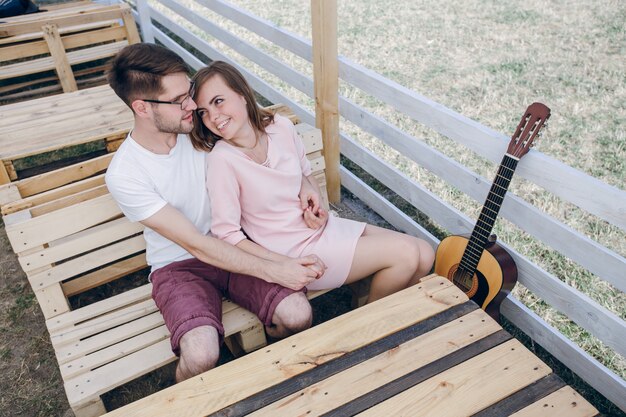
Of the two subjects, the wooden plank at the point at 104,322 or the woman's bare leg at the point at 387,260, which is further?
the woman's bare leg at the point at 387,260

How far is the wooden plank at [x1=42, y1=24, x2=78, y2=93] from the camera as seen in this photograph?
555cm

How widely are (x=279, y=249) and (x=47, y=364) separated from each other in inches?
64.1

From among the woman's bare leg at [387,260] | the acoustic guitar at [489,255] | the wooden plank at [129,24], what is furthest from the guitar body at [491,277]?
the wooden plank at [129,24]

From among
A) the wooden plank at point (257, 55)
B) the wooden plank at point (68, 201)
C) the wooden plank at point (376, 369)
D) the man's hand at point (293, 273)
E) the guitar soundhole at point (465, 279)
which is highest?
the wooden plank at point (68, 201)

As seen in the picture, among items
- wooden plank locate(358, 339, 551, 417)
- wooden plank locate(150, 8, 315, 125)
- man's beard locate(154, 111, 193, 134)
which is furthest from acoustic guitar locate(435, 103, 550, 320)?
wooden plank locate(150, 8, 315, 125)

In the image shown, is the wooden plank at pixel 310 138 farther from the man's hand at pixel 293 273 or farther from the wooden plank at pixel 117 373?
the wooden plank at pixel 117 373

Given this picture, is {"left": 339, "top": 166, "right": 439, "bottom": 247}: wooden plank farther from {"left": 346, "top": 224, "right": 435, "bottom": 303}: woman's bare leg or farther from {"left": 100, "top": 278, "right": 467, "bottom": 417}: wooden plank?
{"left": 100, "top": 278, "right": 467, "bottom": 417}: wooden plank

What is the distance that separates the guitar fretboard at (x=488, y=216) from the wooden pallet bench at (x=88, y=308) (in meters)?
1.19

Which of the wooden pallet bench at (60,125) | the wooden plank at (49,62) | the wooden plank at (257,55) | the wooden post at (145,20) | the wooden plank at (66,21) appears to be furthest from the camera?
the wooden post at (145,20)

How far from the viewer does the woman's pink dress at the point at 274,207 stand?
260 cm

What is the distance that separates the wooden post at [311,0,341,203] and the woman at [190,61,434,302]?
28.8 inches

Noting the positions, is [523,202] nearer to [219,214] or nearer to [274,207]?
[274,207]

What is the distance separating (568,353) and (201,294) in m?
1.95

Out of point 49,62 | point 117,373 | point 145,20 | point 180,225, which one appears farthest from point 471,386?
point 145,20
